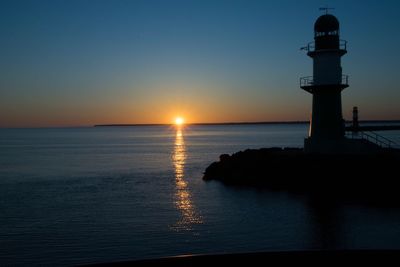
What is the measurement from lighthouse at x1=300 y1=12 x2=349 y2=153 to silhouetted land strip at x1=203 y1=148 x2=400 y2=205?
1.58 meters

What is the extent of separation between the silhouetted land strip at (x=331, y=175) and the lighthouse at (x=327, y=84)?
1581 mm

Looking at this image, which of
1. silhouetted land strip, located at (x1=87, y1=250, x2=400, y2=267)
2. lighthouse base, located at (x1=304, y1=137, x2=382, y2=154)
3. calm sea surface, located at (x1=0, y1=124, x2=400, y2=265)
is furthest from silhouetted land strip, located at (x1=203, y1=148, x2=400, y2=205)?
silhouetted land strip, located at (x1=87, y1=250, x2=400, y2=267)

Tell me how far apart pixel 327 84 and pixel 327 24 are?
13.5ft

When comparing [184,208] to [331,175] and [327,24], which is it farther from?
[327,24]

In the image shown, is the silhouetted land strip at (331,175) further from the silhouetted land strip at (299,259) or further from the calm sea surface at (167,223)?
the silhouetted land strip at (299,259)

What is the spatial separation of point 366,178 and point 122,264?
2239cm

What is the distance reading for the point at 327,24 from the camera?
94.1ft

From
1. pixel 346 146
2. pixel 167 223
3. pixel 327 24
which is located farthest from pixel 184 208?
pixel 327 24

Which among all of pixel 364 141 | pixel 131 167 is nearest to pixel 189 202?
pixel 364 141

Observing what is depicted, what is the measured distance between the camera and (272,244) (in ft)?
54.5

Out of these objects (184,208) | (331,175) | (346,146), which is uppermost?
(346,146)

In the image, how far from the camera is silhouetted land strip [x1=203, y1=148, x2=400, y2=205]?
25484 mm

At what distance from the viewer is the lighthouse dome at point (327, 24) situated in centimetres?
2862

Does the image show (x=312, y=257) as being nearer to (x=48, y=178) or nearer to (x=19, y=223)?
(x=19, y=223)
